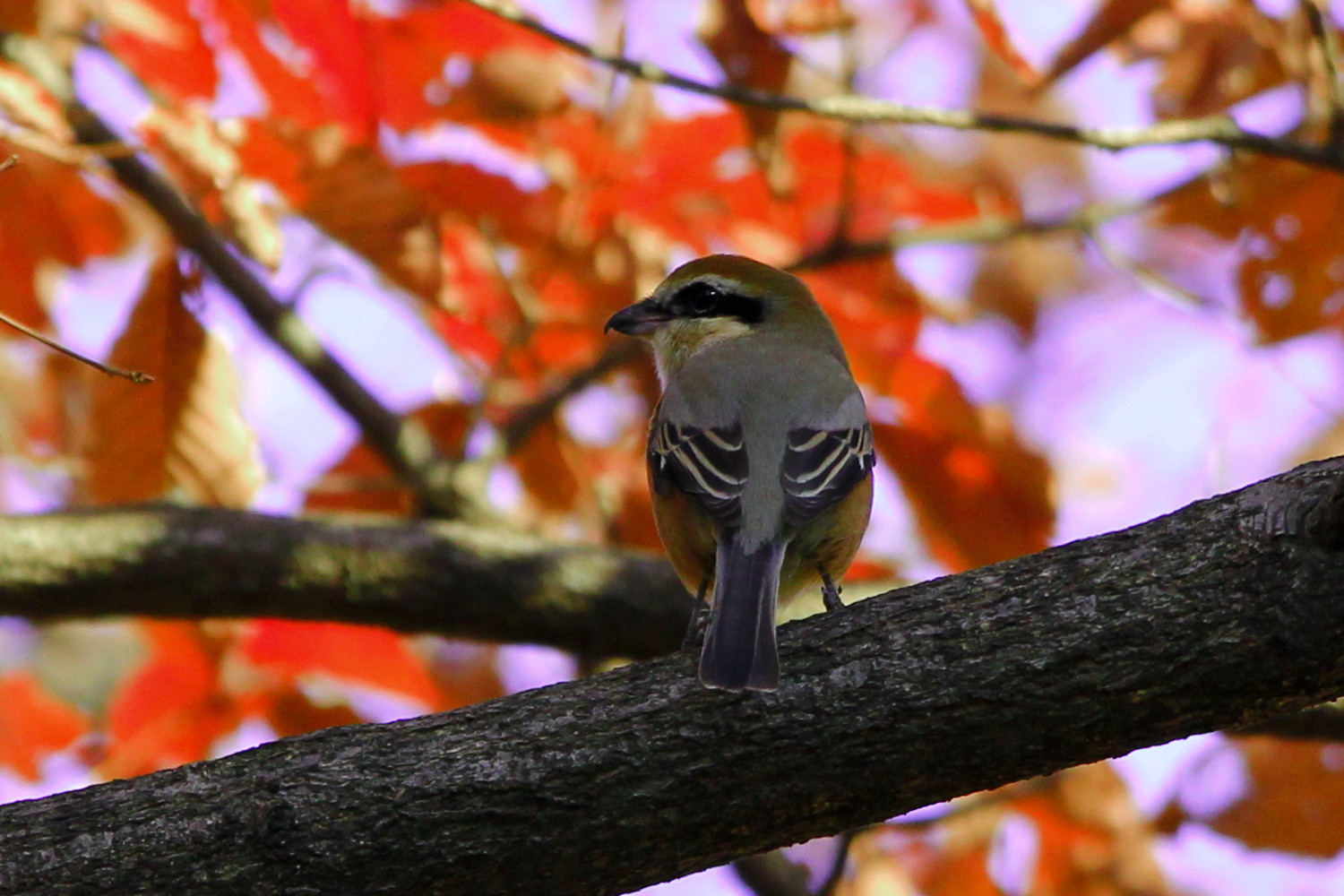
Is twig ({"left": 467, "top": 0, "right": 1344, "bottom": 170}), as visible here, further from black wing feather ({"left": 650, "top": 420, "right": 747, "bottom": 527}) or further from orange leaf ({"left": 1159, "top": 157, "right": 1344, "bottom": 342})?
black wing feather ({"left": 650, "top": 420, "right": 747, "bottom": 527})

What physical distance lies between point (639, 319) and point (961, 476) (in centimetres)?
132

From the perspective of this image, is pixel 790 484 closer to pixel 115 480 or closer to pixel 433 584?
pixel 433 584

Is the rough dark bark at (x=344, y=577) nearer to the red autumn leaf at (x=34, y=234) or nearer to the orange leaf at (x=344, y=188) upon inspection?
the red autumn leaf at (x=34, y=234)

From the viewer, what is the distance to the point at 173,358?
4473 mm

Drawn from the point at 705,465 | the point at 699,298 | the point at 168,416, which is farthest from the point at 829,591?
the point at 168,416

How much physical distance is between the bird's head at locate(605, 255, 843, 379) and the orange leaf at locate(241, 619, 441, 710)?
1.49 m

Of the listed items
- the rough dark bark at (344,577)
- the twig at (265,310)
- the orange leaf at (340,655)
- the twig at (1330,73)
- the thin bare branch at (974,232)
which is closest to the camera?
the twig at (1330,73)

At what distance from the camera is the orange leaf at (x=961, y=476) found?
16.2 feet

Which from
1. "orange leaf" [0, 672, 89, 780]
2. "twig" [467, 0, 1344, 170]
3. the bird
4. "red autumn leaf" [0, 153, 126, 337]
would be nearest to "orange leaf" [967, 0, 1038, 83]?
"twig" [467, 0, 1344, 170]

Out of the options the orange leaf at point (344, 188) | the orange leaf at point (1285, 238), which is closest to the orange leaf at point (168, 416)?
the orange leaf at point (344, 188)

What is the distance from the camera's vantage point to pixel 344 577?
4.98 m

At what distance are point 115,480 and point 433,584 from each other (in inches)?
44.6

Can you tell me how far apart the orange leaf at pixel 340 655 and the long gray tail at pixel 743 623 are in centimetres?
162

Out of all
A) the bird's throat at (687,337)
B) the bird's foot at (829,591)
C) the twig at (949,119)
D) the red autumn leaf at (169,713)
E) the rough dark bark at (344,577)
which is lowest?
the bird's foot at (829,591)
